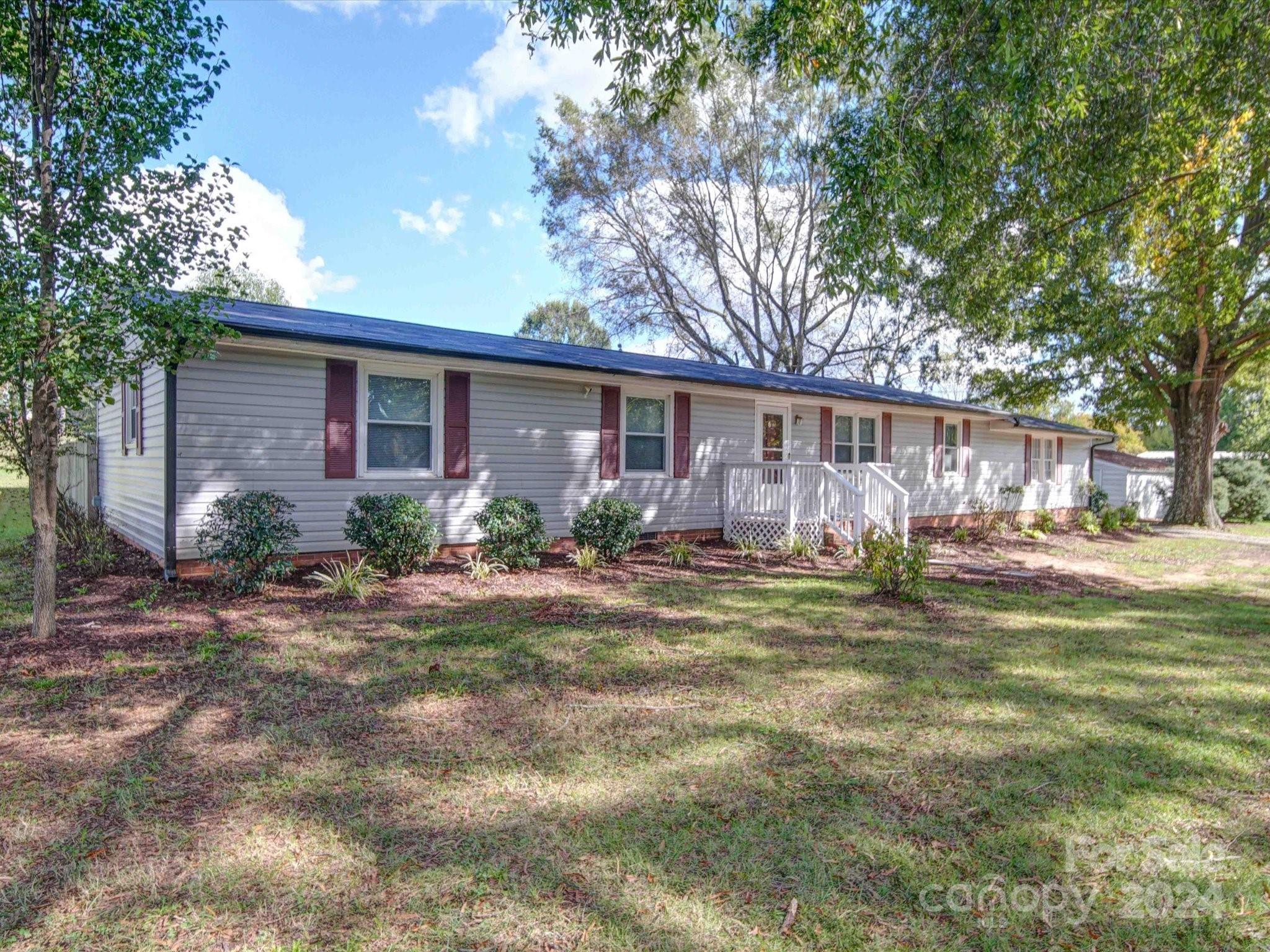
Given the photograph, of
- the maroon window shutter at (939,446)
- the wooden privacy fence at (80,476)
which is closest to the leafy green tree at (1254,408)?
the maroon window shutter at (939,446)

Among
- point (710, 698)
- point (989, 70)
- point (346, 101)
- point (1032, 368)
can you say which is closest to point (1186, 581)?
point (989, 70)

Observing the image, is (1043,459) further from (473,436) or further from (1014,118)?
(473,436)

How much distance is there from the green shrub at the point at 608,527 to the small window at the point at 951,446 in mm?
10167

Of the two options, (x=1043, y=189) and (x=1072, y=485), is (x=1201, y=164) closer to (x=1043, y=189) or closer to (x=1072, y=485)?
(x=1043, y=189)

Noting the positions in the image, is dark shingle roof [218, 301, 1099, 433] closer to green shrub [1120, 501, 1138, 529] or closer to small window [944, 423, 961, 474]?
small window [944, 423, 961, 474]

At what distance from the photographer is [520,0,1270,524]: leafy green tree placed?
19.7ft

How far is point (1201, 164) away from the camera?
9062mm

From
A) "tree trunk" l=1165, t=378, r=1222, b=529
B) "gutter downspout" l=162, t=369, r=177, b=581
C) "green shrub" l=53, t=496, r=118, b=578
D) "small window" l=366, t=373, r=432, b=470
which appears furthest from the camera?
"tree trunk" l=1165, t=378, r=1222, b=529

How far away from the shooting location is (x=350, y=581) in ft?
23.1

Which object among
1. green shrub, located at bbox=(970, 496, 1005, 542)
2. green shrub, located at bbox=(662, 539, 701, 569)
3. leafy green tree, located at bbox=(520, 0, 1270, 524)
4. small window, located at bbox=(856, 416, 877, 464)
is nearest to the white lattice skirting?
green shrub, located at bbox=(662, 539, 701, 569)

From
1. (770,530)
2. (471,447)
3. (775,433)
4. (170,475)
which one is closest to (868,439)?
(775,433)

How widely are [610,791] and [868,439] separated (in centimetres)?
1263

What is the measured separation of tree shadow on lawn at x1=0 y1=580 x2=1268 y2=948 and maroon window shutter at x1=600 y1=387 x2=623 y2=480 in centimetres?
534

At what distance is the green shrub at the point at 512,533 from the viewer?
845 cm
